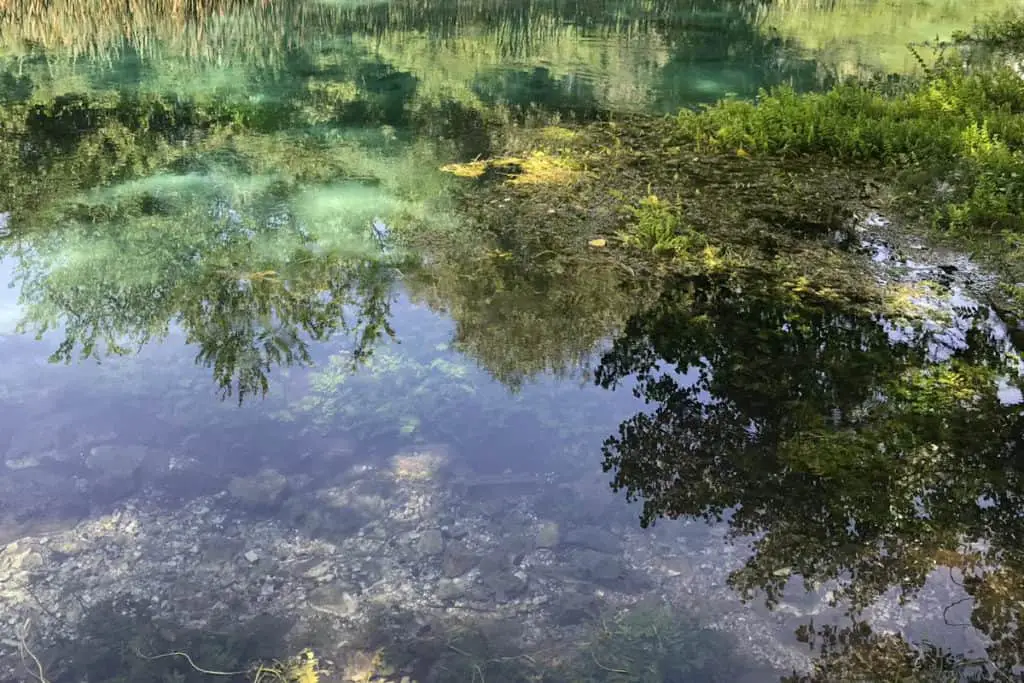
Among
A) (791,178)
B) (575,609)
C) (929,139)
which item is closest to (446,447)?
(575,609)

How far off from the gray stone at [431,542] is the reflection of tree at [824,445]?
2.80 feet

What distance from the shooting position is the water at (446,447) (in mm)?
2846

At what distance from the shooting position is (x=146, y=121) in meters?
8.05

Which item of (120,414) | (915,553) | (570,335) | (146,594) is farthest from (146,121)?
(915,553)

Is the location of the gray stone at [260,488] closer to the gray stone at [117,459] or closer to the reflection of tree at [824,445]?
the gray stone at [117,459]

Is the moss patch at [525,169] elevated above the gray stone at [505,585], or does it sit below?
above

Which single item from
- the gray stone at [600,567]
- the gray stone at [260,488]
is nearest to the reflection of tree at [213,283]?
the gray stone at [260,488]

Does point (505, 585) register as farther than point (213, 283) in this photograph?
No

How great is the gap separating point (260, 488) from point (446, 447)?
2.77 ft

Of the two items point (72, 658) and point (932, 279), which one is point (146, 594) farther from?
point (932, 279)

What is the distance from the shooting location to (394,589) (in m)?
3.01

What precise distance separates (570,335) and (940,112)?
187 inches

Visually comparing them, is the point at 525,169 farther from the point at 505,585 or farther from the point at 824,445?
the point at 505,585

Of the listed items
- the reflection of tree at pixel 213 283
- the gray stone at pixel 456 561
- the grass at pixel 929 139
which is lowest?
the gray stone at pixel 456 561
